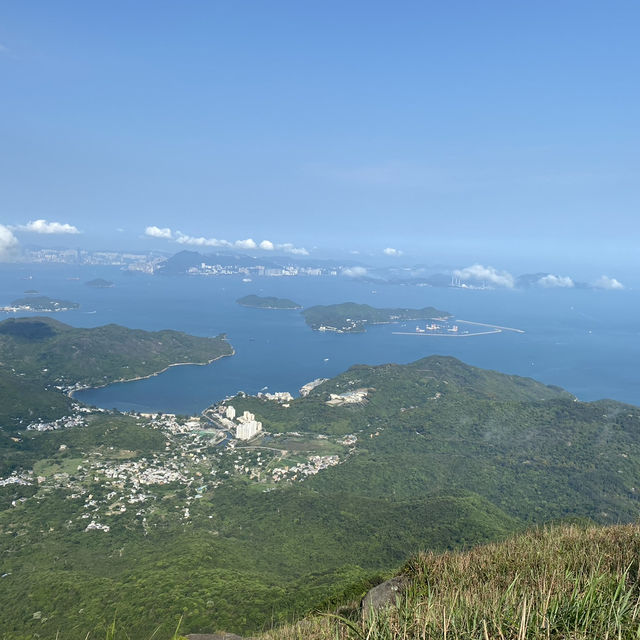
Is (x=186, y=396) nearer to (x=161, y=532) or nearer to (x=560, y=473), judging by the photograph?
(x=161, y=532)

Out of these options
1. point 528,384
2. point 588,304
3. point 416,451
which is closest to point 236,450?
point 416,451

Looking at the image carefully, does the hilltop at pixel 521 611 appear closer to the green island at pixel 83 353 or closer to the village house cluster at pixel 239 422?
the village house cluster at pixel 239 422

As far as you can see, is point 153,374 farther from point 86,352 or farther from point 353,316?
point 353,316

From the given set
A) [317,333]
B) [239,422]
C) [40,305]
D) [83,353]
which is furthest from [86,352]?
[40,305]

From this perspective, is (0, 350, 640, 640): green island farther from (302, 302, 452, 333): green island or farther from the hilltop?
(302, 302, 452, 333): green island

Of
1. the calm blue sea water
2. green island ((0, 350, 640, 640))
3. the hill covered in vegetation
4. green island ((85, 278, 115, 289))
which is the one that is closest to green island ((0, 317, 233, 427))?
the hill covered in vegetation

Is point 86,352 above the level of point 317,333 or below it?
below
